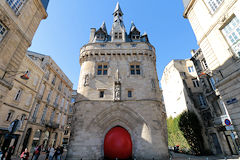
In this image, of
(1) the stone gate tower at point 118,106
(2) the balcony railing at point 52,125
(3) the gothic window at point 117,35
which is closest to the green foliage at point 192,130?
(1) the stone gate tower at point 118,106

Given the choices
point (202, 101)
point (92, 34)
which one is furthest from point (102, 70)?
point (202, 101)

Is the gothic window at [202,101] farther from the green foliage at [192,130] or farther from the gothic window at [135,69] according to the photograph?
the gothic window at [135,69]

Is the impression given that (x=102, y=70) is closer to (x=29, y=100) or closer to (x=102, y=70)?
(x=102, y=70)

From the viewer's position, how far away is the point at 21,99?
15.9 m

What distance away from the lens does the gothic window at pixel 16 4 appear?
9.28m

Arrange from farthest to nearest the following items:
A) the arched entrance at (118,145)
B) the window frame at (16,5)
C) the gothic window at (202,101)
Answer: the gothic window at (202,101), the arched entrance at (118,145), the window frame at (16,5)

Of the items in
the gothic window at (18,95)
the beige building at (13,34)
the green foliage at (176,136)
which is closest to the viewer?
the beige building at (13,34)

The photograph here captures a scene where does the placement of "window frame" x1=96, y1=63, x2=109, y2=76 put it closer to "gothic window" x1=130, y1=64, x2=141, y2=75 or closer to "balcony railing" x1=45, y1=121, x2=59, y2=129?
"gothic window" x1=130, y1=64, x2=141, y2=75

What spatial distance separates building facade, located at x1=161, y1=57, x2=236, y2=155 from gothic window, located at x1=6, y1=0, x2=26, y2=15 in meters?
22.5

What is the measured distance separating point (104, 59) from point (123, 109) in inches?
257

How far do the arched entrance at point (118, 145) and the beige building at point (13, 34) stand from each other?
28.2ft

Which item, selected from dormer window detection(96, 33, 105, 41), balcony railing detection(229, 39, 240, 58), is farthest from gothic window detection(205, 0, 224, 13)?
dormer window detection(96, 33, 105, 41)

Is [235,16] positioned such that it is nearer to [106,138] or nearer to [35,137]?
[106,138]

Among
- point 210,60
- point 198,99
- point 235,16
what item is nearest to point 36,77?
point 210,60
